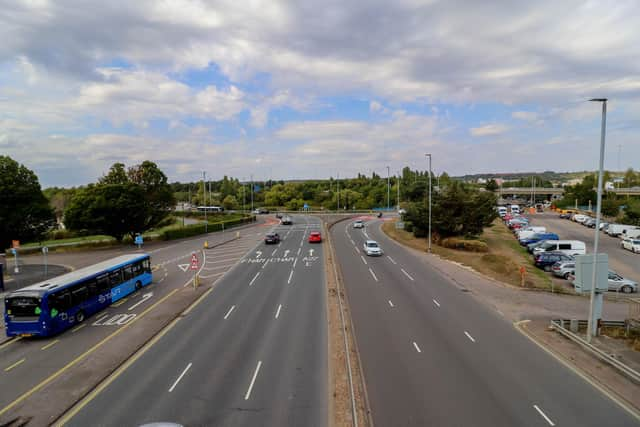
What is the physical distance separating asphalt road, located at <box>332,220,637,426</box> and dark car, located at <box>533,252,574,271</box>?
15.4 meters

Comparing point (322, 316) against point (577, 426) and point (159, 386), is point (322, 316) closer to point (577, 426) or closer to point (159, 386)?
point (159, 386)

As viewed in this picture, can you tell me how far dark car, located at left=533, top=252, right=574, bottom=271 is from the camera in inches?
1297

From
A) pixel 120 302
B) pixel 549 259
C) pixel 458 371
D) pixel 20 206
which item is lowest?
pixel 120 302

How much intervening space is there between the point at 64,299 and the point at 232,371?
1101 centimetres

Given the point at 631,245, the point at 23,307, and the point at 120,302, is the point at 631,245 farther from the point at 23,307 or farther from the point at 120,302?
the point at 23,307

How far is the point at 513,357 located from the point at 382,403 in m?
6.57

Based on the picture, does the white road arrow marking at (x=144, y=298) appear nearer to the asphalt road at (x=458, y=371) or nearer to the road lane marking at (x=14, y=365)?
the road lane marking at (x=14, y=365)

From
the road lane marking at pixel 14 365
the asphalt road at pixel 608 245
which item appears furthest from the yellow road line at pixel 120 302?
the asphalt road at pixel 608 245

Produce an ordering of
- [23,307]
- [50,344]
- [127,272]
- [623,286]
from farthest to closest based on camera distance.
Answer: [623,286] < [127,272] < [23,307] < [50,344]

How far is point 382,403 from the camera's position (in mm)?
10891

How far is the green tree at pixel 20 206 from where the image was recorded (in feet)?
120

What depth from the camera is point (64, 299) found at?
59.7 feet

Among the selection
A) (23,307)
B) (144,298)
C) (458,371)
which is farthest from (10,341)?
(458,371)

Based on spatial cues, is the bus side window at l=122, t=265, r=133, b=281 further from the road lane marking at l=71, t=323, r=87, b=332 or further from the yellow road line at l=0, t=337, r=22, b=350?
the yellow road line at l=0, t=337, r=22, b=350
